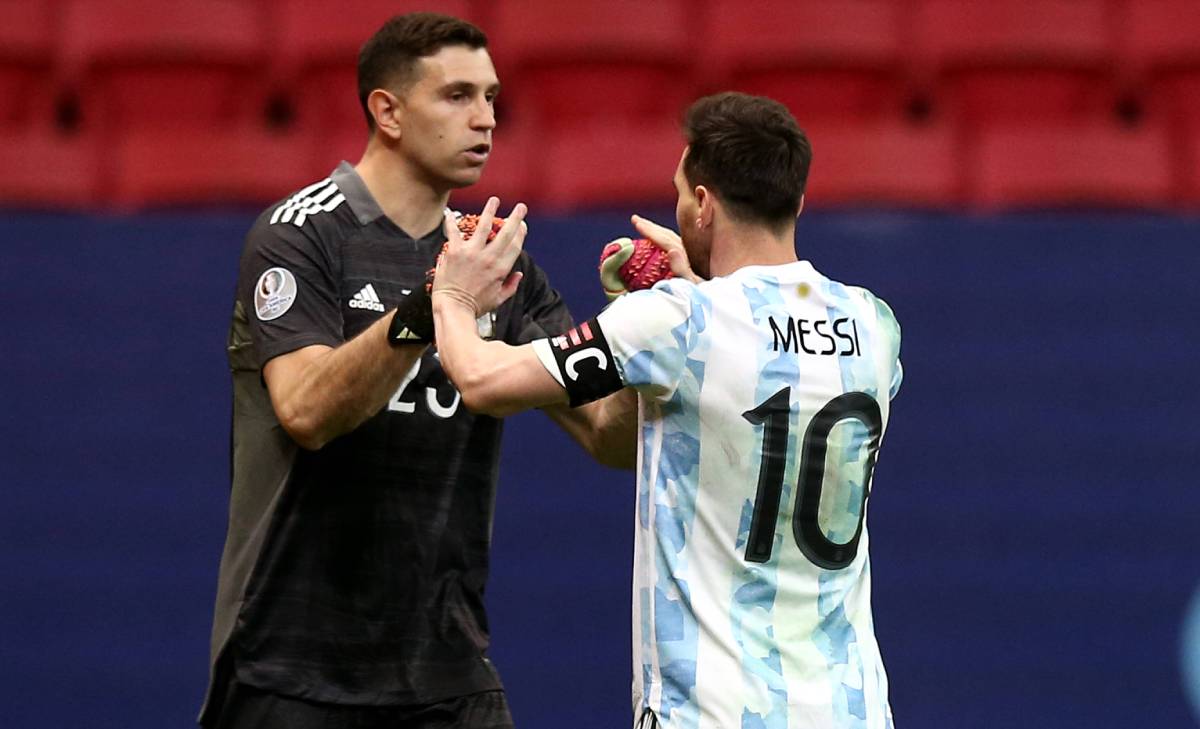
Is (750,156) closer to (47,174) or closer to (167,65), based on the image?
(47,174)

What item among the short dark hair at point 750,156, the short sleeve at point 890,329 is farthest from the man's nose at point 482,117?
the short sleeve at point 890,329

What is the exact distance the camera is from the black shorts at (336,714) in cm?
343

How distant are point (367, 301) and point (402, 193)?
10.8 inches

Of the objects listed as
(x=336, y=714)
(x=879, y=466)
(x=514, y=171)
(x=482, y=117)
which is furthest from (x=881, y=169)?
(x=336, y=714)

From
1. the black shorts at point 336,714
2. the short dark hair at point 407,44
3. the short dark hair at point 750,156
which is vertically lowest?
the black shorts at point 336,714

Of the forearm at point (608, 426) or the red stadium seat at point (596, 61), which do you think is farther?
the red stadium seat at point (596, 61)

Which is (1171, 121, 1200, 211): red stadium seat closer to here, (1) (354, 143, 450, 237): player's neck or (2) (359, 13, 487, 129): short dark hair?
(2) (359, 13, 487, 129): short dark hair

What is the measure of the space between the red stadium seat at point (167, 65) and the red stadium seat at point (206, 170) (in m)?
0.31

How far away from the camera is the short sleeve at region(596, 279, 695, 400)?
2875 mm

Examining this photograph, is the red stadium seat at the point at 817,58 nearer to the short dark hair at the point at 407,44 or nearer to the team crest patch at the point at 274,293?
the short dark hair at the point at 407,44

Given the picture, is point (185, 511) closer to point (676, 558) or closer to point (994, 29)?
point (676, 558)

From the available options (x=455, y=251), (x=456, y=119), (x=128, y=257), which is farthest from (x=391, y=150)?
(x=128, y=257)

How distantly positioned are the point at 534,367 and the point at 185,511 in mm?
2644

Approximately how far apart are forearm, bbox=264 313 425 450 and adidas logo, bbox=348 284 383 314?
8.4 inches
